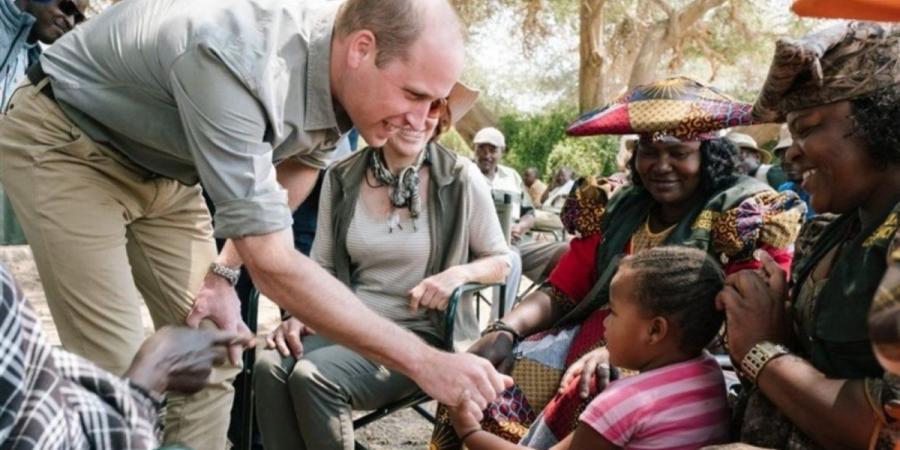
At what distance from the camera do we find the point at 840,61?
2.24 m

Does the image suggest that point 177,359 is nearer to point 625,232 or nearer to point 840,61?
point 840,61

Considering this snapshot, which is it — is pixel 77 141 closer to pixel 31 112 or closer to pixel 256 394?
pixel 31 112

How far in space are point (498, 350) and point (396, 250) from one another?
2.11 ft

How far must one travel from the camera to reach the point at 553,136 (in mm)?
25672

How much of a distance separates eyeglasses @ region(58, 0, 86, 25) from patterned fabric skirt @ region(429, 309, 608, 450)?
3.24 m

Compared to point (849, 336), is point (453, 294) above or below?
below

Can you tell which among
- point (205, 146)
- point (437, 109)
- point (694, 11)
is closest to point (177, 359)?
point (205, 146)

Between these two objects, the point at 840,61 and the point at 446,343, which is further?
the point at 446,343

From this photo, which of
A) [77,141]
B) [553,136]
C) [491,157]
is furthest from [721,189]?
[553,136]

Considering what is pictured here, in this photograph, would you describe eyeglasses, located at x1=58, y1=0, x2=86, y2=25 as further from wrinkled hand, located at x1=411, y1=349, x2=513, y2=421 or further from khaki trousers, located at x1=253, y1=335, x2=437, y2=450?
wrinkled hand, located at x1=411, y1=349, x2=513, y2=421

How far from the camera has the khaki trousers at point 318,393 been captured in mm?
3408

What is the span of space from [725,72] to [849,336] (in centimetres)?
3013

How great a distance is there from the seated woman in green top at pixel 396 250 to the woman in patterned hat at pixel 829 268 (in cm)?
142

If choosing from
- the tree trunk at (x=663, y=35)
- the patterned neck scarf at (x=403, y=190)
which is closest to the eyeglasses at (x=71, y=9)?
the patterned neck scarf at (x=403, y=190)
